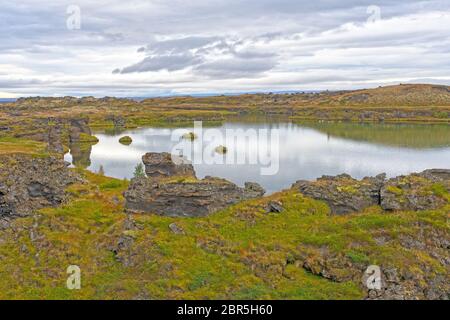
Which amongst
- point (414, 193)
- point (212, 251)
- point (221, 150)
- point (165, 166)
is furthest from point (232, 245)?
point (221, 150)

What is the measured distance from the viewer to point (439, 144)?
140 meters

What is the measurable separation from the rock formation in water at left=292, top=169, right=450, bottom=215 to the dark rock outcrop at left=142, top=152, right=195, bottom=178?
16.8 meters

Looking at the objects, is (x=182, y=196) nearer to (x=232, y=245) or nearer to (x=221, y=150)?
(x=232, y=245)

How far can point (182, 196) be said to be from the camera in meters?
42.6

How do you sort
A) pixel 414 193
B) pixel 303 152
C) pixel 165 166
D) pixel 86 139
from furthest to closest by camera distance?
1. pixel 86 139
2. pixel 303 152
3. pixel 165 166
4. pixel 414 193

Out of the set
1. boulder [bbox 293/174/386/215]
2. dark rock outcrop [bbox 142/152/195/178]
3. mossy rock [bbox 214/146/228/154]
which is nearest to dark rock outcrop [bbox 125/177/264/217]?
boulder [bbox 293/174/386/215]

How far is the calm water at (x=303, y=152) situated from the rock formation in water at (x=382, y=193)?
3099 centimetres

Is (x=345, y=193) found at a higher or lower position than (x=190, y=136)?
lower

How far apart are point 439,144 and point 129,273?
126787 millimetres

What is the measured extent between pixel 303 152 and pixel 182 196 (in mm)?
81132

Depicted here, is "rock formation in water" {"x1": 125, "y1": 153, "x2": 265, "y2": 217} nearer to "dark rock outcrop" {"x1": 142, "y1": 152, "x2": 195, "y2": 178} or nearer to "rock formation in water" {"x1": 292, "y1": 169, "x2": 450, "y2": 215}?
"rock formation in water" {"x1": 292, "y1": 169, "x2": 450, "y2": 215}

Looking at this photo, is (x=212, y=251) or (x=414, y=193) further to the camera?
(x=414, y=193)

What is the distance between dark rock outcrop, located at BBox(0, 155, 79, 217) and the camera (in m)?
44.3

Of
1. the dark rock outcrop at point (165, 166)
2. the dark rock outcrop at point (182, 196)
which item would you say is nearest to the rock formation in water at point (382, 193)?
the dark rock outcrop at point (182, 196)
